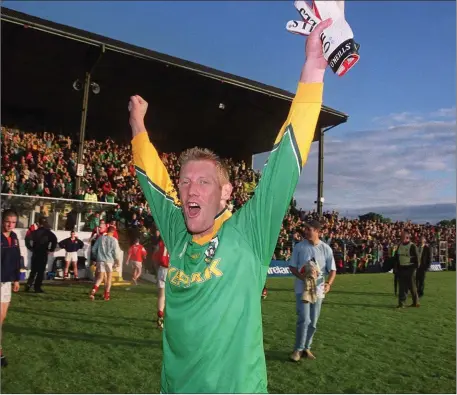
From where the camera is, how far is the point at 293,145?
2.13 m

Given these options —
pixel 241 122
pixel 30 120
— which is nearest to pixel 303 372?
pixel 30 120

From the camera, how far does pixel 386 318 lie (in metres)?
11.1

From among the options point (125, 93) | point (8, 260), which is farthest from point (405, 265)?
point (125, 93)

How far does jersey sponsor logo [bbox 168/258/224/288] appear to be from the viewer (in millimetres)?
2170

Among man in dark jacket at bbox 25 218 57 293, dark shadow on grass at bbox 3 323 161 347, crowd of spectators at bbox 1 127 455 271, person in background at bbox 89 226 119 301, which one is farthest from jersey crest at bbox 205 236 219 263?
crowd of spectators at bbox 1 127 455 271

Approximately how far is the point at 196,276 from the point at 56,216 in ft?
52.9

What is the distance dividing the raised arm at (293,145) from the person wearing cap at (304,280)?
503 centimetres

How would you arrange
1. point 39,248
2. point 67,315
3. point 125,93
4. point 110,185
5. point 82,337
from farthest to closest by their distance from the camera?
point 125,93 < point 110,185 < point 39,248 < point 67,315 < point 82,337

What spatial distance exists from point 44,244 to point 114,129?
1820 centimetres

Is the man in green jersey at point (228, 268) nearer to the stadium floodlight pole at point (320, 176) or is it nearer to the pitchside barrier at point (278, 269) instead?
the pitchside barrier at point (278, 269)

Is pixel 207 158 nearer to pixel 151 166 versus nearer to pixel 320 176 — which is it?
pixel 151 166

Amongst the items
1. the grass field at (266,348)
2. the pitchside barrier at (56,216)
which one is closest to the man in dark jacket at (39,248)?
the grass field at (266,348)

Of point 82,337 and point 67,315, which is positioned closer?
point 82,337

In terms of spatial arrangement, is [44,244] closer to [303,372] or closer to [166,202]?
[303,372]
